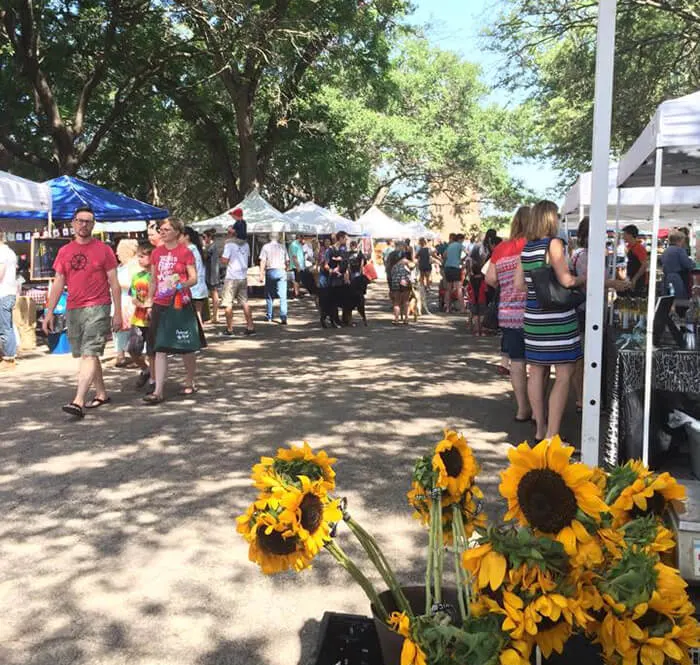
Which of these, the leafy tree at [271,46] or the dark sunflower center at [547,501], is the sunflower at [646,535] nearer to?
the dark sunflower center at [547,501]

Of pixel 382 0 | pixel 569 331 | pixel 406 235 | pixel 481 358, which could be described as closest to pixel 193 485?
pixel 569 331

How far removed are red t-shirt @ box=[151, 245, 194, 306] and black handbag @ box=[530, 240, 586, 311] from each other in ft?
12.0

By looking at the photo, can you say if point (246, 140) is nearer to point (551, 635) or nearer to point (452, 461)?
point (452, 461)

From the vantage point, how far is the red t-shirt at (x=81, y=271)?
7180 millimetres

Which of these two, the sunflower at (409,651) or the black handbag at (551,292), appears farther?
the black handbag at (551,292)

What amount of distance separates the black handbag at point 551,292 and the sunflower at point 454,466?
10.6ft

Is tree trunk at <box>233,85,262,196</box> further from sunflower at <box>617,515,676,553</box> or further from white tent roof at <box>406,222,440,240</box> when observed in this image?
sunflower at <box>617,515,676,553</box>

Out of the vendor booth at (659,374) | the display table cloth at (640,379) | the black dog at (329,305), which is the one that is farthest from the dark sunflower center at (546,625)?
the black dog at (329,305)

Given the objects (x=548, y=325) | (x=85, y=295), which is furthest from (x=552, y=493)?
(x=85, y=295)

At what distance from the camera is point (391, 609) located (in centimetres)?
244

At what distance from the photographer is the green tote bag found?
7594 millimetres

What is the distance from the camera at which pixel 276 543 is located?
2.04m

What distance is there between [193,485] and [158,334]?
2.80m

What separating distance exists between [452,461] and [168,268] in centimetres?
588
